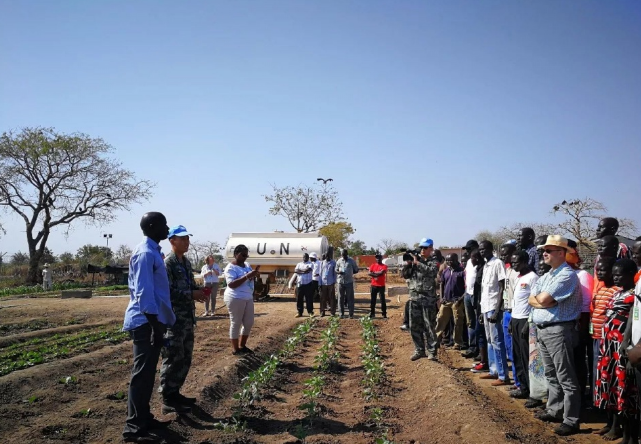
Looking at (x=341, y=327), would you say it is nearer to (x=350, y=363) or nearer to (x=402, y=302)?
(x=350, y=363)

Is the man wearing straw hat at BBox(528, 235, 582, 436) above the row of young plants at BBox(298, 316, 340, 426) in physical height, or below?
above

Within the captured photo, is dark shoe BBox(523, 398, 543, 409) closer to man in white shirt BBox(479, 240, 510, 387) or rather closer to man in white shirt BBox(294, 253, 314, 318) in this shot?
man in white shirt BBox(479, 240, 510, 387)

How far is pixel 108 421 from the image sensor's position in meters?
5.33

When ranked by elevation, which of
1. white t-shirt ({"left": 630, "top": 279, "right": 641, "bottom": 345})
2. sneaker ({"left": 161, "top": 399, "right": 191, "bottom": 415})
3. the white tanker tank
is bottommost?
sneaker ({"left": 161, "top": 399, "right": 191, "bottom": 415})

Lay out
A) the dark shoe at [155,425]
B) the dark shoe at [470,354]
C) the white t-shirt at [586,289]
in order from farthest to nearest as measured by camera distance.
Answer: the dark shoe at [470,354], the white t-shirt at [586,289], the dark shoe at [155,425]

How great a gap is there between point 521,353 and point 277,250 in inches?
632

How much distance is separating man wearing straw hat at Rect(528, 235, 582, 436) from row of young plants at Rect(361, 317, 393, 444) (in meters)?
1.75

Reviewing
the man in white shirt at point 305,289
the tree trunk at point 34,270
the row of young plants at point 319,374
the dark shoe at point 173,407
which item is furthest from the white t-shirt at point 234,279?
the tree trunk at point 34,270

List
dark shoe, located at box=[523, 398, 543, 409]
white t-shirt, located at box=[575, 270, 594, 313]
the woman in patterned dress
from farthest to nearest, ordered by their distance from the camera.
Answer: dark shoe, located at box=[523, 398, 543, 409] < white t-shirt, located at box=[575, 270, 594, 313] < the woman in patterned dress

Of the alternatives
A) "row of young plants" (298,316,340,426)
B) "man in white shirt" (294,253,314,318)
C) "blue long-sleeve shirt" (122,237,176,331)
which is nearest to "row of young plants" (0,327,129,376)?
"blue long-sleeve shirt" (122,237,176,331)

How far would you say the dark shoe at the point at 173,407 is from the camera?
5.48 metres

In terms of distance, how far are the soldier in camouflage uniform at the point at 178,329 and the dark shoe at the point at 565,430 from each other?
3.92 m

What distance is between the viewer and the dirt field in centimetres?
493

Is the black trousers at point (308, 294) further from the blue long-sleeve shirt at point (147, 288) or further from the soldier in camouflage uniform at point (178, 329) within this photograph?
the blue long-sleeve shirt at point (147, 288)
